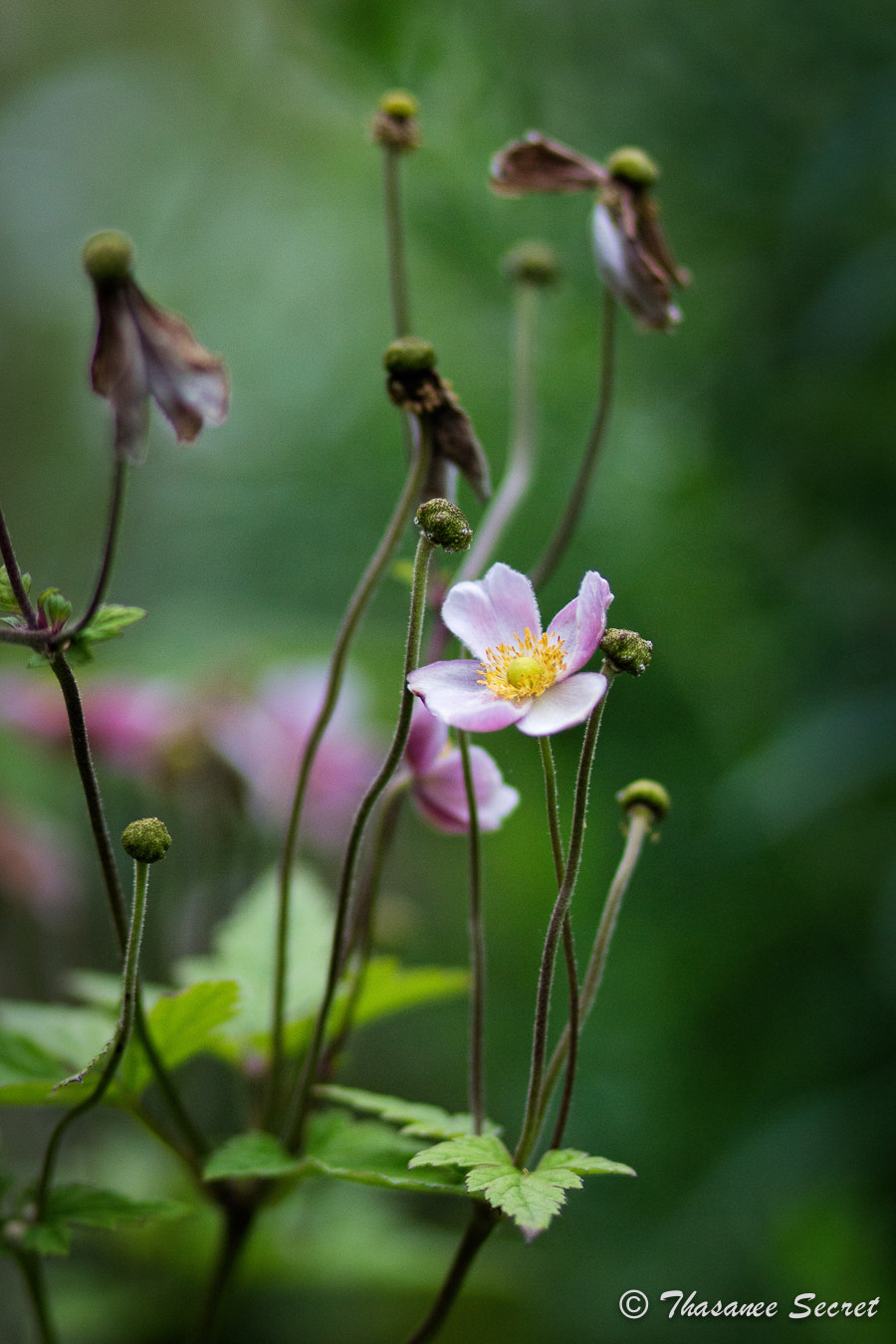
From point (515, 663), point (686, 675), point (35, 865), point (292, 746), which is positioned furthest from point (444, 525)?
point (686, 675)

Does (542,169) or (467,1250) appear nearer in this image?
(467,1250)

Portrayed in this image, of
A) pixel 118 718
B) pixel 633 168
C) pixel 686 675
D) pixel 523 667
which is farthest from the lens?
pixel 686 675

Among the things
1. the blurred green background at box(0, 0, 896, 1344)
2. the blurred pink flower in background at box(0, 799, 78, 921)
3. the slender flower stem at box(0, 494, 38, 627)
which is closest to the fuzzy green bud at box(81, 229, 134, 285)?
the slender flower stem at box(0, 494, 38, 627)

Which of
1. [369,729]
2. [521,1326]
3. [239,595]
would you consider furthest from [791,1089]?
[239,595]

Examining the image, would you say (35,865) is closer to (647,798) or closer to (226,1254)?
(226,1254)

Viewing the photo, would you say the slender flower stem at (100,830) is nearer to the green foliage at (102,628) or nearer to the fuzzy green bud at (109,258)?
the green foliage at (102,628)

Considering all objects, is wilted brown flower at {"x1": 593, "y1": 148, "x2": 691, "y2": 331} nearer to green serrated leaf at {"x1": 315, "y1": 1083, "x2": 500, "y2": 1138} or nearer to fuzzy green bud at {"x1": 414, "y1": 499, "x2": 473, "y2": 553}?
fuzzy green bud at {"x1": 414, "y1": 499, "x2": 473, "y2": 553}
